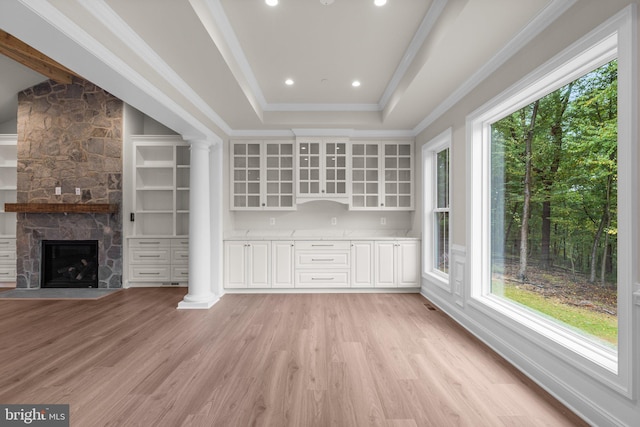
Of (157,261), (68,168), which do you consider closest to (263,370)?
(157,261)

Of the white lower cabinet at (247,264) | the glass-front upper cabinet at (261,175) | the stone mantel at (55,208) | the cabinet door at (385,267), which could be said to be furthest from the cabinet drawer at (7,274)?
the cabinet door at (385,267)

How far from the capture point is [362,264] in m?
4.68

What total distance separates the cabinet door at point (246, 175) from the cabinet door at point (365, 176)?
1539mm

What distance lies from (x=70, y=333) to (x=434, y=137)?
4.78m

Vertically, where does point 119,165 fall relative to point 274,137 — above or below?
below

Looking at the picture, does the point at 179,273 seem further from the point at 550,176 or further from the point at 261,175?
the point at 550,176

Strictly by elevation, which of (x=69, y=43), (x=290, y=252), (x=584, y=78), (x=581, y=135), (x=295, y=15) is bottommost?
(x=290, y=252)

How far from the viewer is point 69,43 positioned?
1879mm

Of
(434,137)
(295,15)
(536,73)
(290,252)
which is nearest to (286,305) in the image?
(290,252)

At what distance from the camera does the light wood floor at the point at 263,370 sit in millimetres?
1832

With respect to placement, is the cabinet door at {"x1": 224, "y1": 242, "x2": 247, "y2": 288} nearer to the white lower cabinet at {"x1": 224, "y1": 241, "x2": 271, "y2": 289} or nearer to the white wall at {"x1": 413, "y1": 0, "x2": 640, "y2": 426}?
the white lower cabinet at {"x1": 224, "y1": 241, "x2": 271, "y2": 289}

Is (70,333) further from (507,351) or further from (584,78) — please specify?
(584,78)

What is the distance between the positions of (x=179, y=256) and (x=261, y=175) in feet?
6.47

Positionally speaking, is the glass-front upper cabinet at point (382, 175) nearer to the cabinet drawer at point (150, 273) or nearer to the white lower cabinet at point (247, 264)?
the white lower cabinet at point (247, 264)
